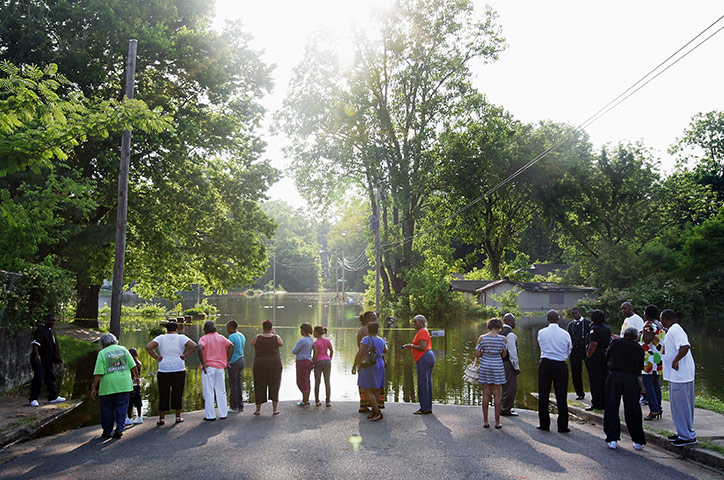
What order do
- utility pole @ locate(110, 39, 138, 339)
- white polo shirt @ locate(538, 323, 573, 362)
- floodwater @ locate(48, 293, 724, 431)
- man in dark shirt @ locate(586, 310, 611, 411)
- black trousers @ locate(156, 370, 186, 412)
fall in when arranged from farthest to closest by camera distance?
utility pole @ locate(110, 39, 138, 339), floodwater @ locate(48, 293, 724, 431), man in dark shirt @ locate(586, 310, 611, 411), black trousers @ locate(156, 370, 186, 412), white polo shirt @ locate(538, 323, 573, 362)

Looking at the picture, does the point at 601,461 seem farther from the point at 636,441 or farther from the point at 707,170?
the point at 707,170

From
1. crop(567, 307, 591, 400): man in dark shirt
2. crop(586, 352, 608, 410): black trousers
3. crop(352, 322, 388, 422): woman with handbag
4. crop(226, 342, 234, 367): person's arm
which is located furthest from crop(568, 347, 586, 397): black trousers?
crop(226, 342, 234, 367): person's arm

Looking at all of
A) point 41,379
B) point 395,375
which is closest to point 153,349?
point 41,379

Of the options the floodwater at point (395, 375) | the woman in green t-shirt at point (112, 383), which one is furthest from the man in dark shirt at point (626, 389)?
the woman in green t-shirt at point (112, 383)

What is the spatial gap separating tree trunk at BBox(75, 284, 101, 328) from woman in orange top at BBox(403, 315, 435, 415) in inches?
915

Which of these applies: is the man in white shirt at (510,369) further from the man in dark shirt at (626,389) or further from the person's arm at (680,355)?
the person's arm at (680,355)

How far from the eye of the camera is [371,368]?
10484 mm

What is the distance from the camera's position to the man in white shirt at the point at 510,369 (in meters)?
10.7

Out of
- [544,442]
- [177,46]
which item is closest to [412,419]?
[544,442]

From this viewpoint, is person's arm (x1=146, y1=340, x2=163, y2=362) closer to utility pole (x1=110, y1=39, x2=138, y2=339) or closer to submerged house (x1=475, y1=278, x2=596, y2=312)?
utility pole (x1=110, y1=39, x2=138, y2=339)

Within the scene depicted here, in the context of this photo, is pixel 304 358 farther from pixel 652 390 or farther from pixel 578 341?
pixel 652 390

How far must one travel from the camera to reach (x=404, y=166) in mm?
43875

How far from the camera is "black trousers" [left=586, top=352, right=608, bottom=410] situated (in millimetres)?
11359

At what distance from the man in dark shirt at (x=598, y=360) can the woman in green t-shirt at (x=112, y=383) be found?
8000 millimetres
